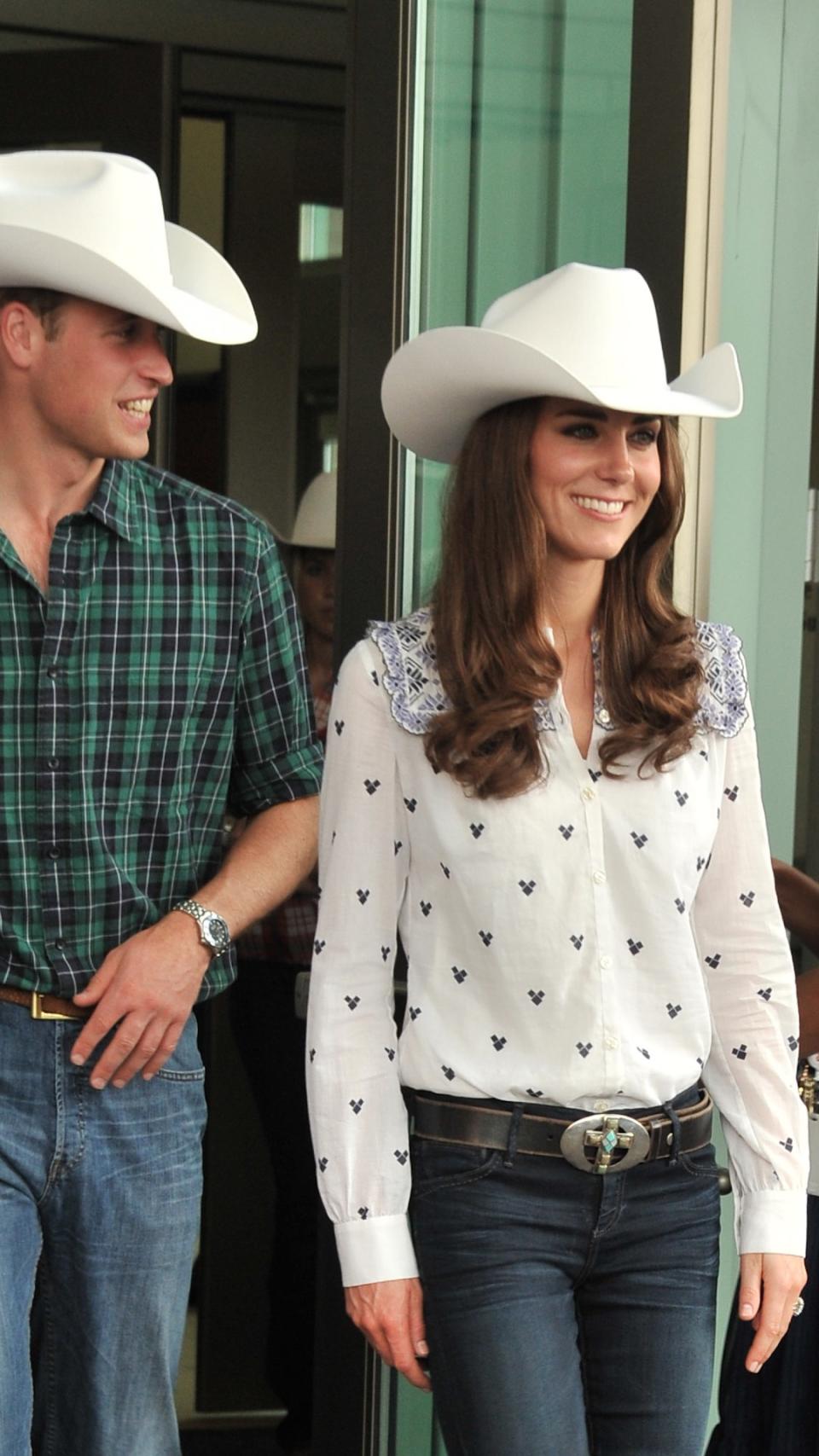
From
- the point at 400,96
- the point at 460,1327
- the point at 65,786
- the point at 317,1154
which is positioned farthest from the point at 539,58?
the point at 460,1327

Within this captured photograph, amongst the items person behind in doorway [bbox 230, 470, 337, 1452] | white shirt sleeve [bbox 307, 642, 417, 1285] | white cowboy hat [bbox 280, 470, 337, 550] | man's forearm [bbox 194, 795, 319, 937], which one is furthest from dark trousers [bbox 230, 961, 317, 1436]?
white shirt sleeve [bbox 307, 642, 417, 1285]

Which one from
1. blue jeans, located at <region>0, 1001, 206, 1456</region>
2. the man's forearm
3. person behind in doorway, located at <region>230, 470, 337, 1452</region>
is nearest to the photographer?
blue jeans, located at <region>0, 1001, 206, 1456</region>

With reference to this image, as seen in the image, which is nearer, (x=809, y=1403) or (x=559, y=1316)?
(x=559, y=1316)

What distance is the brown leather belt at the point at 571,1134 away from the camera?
1607 millimetres

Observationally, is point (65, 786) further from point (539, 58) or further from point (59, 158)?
point (539, 58)

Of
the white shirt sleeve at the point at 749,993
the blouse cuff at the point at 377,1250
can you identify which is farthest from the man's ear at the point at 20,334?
the blouse cuff at the point at 377,1250

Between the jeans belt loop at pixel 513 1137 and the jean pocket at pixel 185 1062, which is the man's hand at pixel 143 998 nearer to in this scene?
the jean pocket at pixel 185 1062

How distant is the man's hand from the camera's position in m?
1.85

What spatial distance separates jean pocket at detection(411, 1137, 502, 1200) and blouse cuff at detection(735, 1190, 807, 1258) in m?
0.26

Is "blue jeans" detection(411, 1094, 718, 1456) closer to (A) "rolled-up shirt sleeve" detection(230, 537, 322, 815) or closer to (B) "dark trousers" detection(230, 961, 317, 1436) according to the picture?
(A) "rolled-up shirt sleeve" detection(230, 537, 322, 815)

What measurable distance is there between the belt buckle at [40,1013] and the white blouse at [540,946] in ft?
0.95

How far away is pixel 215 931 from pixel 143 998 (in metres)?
0.11

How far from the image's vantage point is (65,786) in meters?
1.91

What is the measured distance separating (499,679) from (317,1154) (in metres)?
0.46
